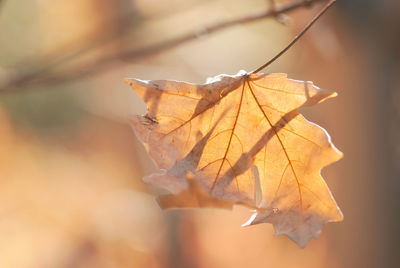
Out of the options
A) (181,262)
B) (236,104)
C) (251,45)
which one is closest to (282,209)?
(236,104)

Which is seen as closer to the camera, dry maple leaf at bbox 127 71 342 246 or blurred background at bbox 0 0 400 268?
dry maple leaf at bbox 127 71 342 246

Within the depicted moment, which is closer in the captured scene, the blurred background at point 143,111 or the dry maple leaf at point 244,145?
the dry maple leaf at point 244,145

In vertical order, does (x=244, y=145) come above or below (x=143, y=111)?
below

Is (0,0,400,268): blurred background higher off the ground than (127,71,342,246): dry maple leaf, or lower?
higher

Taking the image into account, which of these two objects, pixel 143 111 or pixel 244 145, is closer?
pixel 244 145

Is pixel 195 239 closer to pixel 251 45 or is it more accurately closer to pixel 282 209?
pixel 251 45
